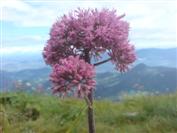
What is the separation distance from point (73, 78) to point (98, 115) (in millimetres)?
6600

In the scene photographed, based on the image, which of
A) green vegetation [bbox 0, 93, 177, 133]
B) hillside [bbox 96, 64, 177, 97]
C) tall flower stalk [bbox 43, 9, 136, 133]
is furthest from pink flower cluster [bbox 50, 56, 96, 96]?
hillside [bbox 96, 64, 177, 97]

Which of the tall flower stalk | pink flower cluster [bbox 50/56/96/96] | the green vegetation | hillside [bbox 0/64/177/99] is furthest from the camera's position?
hillside [bbox 0/64/177/99]

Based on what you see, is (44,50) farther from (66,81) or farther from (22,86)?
(22,86)

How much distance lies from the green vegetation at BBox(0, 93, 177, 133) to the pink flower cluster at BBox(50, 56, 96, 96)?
4511 mm

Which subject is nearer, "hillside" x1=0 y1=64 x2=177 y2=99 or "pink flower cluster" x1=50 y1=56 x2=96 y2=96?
"pink flower cluster" x1=50 y1=56 x2=96 y2=96

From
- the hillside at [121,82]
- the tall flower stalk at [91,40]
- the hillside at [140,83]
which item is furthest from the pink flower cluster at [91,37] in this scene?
the hillside at [140,83]

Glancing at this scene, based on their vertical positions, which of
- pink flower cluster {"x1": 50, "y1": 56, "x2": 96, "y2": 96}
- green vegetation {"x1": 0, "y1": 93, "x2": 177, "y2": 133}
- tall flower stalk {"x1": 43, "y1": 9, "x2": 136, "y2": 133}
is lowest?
green vegetation {"x1": 0, "y1": 93, "x2": 177, "y2": 133}

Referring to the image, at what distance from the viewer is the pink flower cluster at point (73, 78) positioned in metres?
3.09

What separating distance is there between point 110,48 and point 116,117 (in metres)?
5.62

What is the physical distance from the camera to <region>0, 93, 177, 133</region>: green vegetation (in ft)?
27.9

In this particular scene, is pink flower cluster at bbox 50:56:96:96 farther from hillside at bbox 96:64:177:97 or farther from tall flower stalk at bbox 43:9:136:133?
hillside at bbox 96:64:177:97

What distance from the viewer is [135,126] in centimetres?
859

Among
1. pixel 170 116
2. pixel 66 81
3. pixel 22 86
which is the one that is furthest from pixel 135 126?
pixel 66 81

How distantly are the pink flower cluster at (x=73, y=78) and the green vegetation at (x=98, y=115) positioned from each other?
451 centimetres
